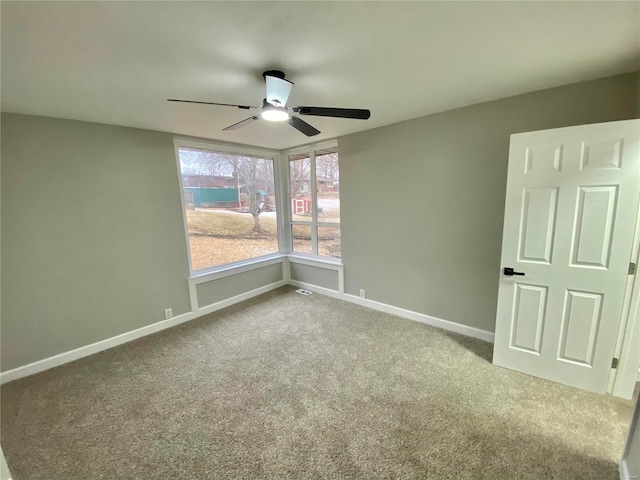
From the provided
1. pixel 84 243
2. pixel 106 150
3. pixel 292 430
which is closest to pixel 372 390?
pixel 292 430

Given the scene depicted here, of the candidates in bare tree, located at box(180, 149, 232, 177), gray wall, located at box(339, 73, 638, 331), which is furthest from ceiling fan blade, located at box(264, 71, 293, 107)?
bare tree, located at box(180, 149, 232, 177)

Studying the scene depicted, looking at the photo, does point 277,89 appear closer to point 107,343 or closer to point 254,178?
point 254,178

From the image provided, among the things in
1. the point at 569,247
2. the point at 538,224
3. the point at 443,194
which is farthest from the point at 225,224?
the point at 569,247

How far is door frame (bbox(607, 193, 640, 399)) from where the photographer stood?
181 centimetres

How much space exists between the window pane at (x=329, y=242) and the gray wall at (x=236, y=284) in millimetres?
861

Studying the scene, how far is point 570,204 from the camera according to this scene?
1.90m

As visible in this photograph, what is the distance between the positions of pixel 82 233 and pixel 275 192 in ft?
8.49

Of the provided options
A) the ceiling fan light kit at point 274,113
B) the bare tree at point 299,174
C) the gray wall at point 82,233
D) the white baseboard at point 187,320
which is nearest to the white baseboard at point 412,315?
the white baseboard at point 187,320

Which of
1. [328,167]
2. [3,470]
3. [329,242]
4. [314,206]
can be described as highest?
[328,167]

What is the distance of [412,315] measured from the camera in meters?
3.20

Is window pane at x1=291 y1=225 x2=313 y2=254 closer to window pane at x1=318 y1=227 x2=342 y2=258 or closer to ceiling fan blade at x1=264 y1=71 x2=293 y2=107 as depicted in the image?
window pane at x1=318 y1=227 x2=342 y2=258

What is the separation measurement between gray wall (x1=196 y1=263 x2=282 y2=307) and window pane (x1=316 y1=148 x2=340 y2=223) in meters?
1.26

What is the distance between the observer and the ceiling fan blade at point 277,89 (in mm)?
1646

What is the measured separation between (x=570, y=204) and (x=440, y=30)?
1.58m
